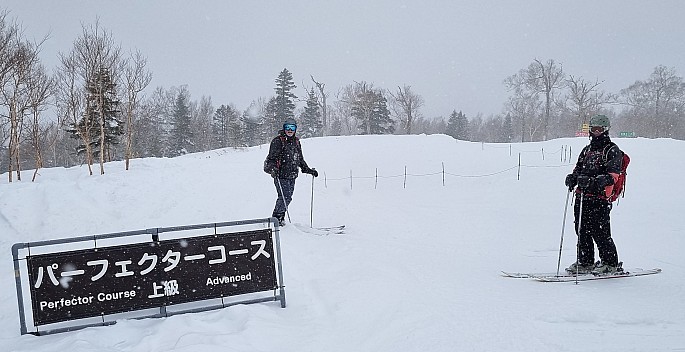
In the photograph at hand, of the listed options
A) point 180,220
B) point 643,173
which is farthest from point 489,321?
point 643,173

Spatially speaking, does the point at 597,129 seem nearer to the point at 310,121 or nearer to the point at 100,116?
the point at 100,116

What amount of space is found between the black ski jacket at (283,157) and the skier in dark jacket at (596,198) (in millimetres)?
4852

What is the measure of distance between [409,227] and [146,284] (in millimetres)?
6757

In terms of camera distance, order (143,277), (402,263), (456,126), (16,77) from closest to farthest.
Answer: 1. (143,277)
2. (402,263)
3. (16,77)
4. (456,126)

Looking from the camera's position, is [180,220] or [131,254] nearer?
[131,254]

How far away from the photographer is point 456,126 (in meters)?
77.9

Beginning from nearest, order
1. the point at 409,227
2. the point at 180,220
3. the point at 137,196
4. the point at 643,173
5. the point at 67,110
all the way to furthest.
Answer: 1. the point at 409,227
2. the point at 180,220
3. the point at 137,196
4. the point at 643,173
5. the point at 67,110

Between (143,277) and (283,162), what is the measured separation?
4160 mm

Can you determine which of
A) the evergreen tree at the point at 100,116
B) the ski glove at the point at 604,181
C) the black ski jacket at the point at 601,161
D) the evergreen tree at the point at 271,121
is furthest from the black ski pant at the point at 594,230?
the evergreen tree at the point at 271,121

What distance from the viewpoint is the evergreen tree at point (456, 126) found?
252 feet

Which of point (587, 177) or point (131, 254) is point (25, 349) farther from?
point (587, 177)

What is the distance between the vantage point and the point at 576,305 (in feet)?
13.8

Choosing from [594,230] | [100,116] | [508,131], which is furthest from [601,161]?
[508,131]

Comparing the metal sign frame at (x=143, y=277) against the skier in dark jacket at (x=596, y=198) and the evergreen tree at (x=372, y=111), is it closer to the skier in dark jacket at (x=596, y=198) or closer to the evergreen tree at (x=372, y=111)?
the skier in dark jacket at (x=596, y=198)
